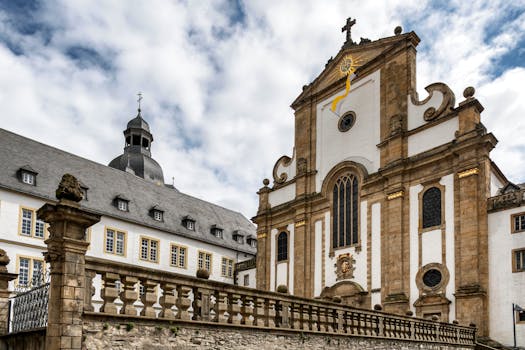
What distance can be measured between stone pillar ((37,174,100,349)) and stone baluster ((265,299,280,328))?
460cm

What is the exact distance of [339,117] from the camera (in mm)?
34219

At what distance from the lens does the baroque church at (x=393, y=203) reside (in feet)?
79.8

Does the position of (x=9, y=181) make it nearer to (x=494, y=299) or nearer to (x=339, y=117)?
(x=339, y=117)

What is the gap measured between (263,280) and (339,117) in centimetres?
1194

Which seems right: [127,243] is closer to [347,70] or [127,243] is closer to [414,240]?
[347,70]

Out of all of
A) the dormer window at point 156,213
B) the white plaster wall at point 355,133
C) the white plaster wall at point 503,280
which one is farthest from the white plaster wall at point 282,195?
the white plaster wall at point 503,280

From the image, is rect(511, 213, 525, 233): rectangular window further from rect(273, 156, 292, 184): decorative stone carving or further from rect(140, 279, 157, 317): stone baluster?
rect(140, 279, 157, 317): stone baluster

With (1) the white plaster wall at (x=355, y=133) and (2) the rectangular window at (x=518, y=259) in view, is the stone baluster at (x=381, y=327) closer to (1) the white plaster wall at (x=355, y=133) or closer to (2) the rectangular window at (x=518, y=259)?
Answer: (2) the rectangular window at (x=518, y=259)

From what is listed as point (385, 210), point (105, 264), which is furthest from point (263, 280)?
point (105, 264)

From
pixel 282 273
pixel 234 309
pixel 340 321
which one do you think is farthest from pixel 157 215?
pixel 234 309

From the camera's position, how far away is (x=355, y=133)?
32.7 metres

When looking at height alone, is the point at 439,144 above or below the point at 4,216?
above

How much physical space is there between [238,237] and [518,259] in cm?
2811

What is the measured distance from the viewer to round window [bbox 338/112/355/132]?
33.2 meters
